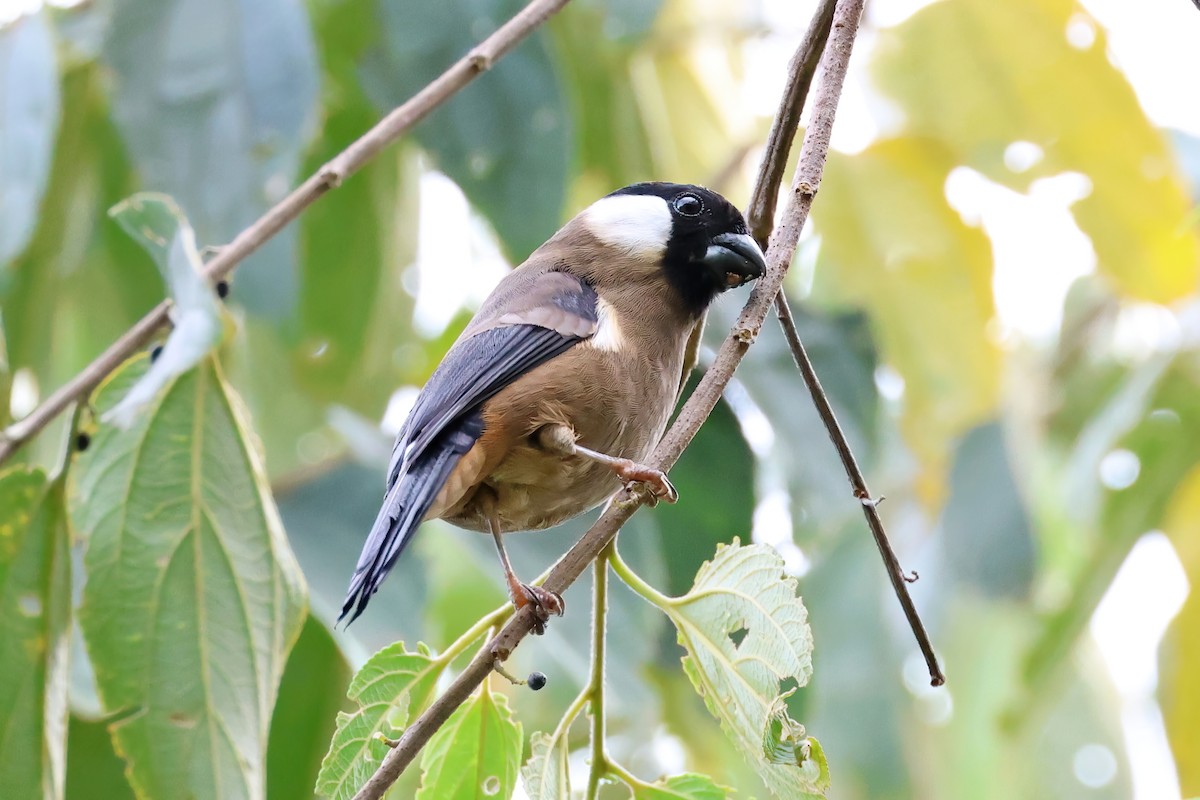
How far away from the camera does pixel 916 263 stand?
3.69 metres

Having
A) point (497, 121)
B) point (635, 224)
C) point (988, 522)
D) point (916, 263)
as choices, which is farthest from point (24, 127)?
point (988, 522)

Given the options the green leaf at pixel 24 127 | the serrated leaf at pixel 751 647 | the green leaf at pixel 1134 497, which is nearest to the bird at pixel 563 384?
the serrated leaf at pixel 751 647

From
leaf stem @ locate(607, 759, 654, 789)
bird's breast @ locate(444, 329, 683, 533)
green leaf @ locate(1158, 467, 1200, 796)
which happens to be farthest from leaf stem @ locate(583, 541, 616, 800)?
green leaf @ locate(1158, 467, 1200, 796)

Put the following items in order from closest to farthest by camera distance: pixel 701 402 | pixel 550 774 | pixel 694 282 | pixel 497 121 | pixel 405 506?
pixel 701 402, pixel 550 774, pixel 405 506, pixel 694 282, pixel 497 121

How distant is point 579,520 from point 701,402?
159cm

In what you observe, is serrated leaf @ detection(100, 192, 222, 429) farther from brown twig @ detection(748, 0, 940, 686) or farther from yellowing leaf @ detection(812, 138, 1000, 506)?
yellowing leaf @ detection(812, 138, 1000, 506)

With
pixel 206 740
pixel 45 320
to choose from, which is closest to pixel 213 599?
pixel 206 740

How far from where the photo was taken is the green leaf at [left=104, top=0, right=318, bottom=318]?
2.76 meters

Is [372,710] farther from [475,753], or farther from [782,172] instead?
[782,172]

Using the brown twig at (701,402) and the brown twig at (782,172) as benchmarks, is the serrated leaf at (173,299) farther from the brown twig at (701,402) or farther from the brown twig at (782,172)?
the brown twig at (782,172)

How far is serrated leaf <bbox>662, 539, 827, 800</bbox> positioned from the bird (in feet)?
0.84

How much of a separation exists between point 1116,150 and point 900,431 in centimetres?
95

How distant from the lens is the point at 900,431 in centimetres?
383

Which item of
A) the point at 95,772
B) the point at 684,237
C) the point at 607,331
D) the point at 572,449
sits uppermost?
the point at 684,237
